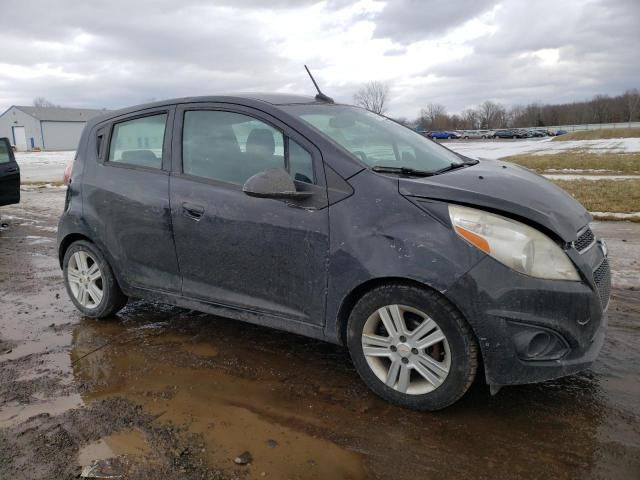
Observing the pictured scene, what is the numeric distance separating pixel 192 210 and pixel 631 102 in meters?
135

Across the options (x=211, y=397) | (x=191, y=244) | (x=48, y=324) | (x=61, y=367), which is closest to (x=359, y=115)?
(x=191, y=244)

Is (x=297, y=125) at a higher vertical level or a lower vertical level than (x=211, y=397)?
higher

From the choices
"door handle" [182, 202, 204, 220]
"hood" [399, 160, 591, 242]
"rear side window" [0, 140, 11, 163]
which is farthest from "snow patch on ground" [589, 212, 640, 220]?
"rear side window" [0, 140, 11, 163]

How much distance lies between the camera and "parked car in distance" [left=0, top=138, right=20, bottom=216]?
33.6 feet

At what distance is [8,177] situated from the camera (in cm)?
1027

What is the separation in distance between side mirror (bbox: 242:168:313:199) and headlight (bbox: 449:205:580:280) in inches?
37.9

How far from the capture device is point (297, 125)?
3.37 m

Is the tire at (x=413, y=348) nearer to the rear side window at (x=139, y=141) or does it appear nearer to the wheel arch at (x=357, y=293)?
the wheel arch at (x=357, y=293)

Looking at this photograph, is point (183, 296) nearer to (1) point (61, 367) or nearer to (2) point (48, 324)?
(1) point (61, 367)

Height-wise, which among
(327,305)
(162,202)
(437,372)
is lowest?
(437,372)

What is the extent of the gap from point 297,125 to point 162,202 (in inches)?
46.7

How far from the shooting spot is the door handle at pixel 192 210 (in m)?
3.62

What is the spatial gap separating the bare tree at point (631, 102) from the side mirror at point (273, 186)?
127 metres

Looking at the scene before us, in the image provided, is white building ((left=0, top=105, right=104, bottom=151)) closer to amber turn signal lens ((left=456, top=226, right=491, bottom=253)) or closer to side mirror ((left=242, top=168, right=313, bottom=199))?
side mirror ((left=242, top=168, right=313, bottom=199))
